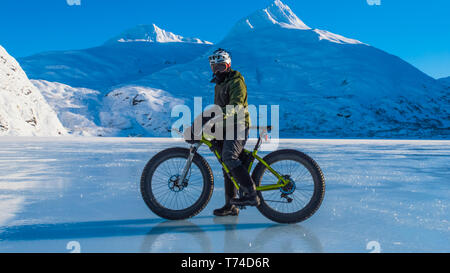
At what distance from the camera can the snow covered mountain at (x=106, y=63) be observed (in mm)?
91750

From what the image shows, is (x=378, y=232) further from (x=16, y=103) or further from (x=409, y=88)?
(x=409, y=88)

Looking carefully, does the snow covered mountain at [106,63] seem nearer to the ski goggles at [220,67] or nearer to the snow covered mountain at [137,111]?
the snow covered mountain at [137,111]

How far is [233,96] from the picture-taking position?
349 cm

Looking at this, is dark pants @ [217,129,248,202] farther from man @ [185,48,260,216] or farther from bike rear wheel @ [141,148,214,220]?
bike rear wheel @ [141,148,214,220]

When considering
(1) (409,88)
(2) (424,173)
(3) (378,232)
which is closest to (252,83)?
(1) (409,88)

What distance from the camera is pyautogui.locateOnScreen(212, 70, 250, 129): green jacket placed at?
3.48 metres

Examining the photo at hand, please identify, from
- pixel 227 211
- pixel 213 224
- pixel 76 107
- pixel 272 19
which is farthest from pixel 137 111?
pixel 272 19

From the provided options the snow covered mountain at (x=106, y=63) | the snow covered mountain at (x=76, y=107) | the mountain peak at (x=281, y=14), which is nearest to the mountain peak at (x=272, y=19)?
the mountain peak at (x=281, y=14)

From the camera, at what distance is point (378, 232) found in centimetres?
333

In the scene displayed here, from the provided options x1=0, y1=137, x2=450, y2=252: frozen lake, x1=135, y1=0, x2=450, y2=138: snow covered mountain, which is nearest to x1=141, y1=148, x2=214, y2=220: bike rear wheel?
x1=0, y1=137, x2=450, y2=252: frozen lake

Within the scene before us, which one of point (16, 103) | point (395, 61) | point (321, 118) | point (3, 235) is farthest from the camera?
point (395, 61)

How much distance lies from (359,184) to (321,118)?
46.2 metres

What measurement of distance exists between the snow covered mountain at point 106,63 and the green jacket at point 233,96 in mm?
74885

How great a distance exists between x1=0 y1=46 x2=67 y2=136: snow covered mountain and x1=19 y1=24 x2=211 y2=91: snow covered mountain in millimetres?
39540
